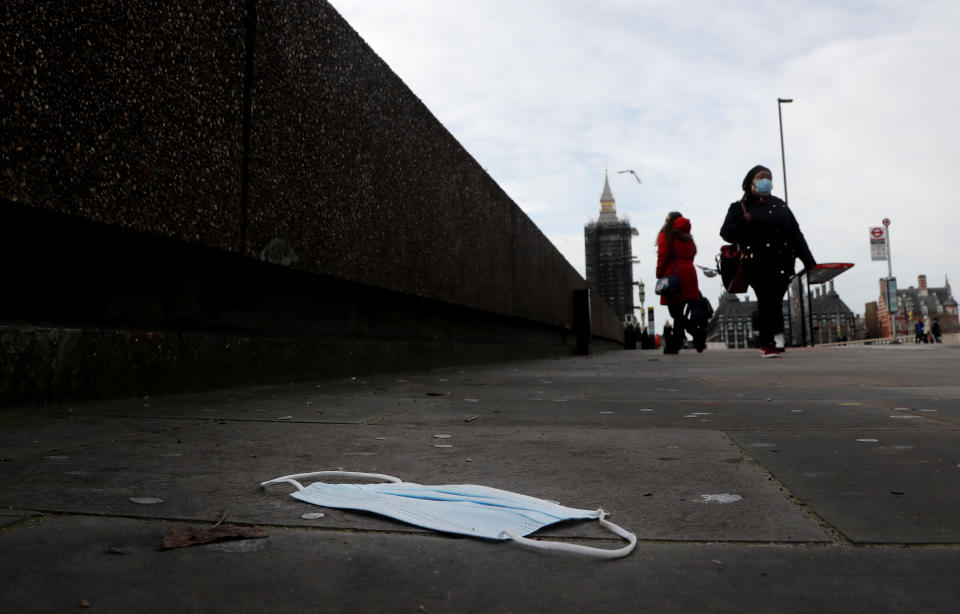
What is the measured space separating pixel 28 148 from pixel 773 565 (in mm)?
2684

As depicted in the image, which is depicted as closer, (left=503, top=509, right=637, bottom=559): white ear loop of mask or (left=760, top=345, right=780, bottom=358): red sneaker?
(left=503, top=509, right=637, bottom=559): white ear loop of mask

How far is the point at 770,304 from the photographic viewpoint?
8922mm

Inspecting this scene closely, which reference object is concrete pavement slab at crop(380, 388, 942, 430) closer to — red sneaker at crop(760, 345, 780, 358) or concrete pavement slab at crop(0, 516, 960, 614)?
concrete pavement slab at crop(0, 516, 960, 614)

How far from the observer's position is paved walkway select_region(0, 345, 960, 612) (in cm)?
88

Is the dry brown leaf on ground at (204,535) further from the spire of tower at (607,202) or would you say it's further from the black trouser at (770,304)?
the spire of tower at (607,202)

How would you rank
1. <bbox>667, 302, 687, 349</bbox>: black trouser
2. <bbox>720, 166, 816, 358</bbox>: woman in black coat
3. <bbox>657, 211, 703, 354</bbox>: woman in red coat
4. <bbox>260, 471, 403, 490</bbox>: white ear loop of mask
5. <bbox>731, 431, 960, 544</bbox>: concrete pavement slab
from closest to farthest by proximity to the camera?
<bbox>731, 431, 960, 544</bbox>: concrete pavement slab < <bbox>260, 471, 403, 490</bbox>: white ear loop of mask < <bbox>720, 166, 816, 358</bbox>: woman in black coat < <bbox>657, 211, 703, 354</bbox>: woman in red coat < <bbox>667, 302, 687, 349</bbox>: black trouser

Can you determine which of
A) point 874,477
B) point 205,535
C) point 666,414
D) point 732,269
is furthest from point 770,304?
point 205,535

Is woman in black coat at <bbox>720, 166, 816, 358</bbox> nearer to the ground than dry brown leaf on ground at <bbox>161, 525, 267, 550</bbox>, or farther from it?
farther from it

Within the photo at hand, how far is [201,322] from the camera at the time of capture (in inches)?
143

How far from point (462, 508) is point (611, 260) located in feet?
286

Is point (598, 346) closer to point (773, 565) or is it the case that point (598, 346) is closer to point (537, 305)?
point (537, 305)

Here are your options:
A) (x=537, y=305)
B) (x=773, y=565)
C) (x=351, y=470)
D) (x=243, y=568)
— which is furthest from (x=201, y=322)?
(x=537, y=305)

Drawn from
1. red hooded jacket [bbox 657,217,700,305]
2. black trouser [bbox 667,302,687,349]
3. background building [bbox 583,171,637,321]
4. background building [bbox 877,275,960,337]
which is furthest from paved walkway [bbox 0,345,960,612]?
background building [bbox 877,275,960,337]

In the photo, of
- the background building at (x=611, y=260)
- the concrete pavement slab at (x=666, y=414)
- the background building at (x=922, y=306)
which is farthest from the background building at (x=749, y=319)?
the concrete pavement slab at (x=666, y=414)
